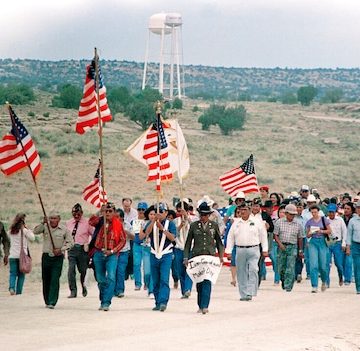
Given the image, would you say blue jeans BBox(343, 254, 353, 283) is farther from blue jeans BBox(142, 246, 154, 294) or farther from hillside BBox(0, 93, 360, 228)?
hillside BBox(0, 93, 360, 228)

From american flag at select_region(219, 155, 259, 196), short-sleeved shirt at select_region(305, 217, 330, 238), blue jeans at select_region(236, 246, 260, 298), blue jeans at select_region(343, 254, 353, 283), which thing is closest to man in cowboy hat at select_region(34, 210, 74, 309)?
blue jeans at select_region(236, 246, 260, 298)

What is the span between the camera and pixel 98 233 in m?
20.0

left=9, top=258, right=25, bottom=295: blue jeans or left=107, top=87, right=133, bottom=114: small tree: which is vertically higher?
left=107, top=87, right=133, bottom=114: small tree

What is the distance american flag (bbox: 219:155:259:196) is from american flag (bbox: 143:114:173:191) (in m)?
6.25

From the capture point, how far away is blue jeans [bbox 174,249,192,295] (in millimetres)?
22562

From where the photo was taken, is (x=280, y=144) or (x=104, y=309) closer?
(x=104, y=309)

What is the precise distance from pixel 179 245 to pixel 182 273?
501 millimetres

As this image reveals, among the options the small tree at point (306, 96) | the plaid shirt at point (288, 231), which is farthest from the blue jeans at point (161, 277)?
the small tree at point (306, 96)

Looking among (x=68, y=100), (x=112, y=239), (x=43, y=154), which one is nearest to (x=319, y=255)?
(x=112, y=239)

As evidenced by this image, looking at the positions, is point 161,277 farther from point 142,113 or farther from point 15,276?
point 142,113

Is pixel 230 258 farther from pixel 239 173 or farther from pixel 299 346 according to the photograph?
pixel 299 346

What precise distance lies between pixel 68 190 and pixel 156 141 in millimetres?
29779

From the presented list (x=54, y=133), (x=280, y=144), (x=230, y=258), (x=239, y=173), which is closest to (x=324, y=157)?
(x=280, y=144)

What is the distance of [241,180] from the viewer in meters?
29.9
